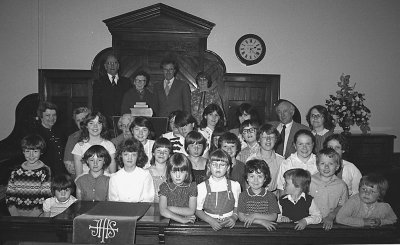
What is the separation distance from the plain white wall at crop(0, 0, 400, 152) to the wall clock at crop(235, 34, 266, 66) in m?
0.12

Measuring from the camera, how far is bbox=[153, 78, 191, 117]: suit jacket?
5215mm

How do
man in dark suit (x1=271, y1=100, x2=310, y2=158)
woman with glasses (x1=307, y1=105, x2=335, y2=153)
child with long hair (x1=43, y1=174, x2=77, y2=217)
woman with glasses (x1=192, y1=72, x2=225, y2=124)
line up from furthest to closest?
woman with glasses (x1=192, y1=72, x2=225, y2=124)
man in dark suit (x1=271, y1=100, x2=310, y2=158)
woman with glasses (x1=307, y1=105, x2=335, y2=153)
child with long hair (x1=43, y1=174, x2=77, y2=217)

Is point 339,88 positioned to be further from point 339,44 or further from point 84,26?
point 84,26

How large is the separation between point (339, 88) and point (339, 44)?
2.91 ft

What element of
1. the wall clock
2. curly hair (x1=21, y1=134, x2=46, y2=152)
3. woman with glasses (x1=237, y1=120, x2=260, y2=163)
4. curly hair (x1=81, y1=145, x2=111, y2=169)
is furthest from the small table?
curly hair (x1=21, y1=134, x2=46, y2=152)

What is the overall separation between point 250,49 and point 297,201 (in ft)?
15.2

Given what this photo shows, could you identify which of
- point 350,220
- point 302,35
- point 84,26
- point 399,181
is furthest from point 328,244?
point 84,26

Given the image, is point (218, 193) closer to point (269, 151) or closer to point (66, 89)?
point (269, 151)

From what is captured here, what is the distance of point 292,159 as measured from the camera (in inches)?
140

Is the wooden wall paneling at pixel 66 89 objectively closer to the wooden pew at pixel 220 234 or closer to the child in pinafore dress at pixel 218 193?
the wooden pew at pixel 220 234

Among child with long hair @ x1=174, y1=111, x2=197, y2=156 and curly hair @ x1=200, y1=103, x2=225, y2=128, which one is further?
curly hair @ x1=200, y1=103, x2=225, y2=128

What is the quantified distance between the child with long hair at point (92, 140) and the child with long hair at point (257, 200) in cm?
151

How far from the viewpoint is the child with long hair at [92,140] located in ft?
12.0

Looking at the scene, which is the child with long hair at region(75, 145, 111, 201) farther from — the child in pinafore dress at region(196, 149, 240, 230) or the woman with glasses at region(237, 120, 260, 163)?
the woman with glasses at region(237, 120, 260, 163)
